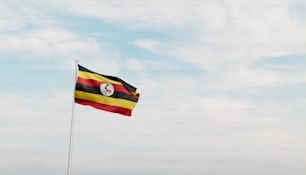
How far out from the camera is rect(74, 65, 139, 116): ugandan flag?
29.2 metres

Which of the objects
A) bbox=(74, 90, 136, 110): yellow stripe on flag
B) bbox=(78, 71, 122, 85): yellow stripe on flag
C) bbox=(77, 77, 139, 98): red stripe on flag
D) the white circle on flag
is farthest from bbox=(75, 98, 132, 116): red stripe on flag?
bbox=(78, 71, 122, 85): yellow stripe on flag

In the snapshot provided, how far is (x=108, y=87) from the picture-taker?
30.1 metres

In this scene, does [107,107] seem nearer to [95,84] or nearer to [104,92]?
[104,92]

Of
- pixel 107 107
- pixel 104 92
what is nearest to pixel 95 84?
pixel 104 92

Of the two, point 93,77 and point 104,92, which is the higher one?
point 93,77

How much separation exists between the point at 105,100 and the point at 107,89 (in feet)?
2.03

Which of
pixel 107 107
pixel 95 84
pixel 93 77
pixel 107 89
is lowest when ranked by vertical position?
pixel 107 107

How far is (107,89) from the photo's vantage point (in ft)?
98.4

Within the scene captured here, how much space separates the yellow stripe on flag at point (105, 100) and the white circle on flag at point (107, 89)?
0.22 metres

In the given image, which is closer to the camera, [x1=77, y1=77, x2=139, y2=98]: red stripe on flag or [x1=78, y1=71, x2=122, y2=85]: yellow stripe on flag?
[x1=77, y1=77, x2=139, y2=98]: red stripe on flag

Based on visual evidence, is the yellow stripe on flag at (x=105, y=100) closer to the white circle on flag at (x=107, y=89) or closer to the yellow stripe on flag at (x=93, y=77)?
the white circle on flag at (x=107, y=89)

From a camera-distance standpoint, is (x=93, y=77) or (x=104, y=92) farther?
(x=104, y=92)

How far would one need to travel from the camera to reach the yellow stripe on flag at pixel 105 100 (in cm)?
2912

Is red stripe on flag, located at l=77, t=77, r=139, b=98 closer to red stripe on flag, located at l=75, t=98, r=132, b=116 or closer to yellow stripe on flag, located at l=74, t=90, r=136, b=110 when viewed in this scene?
yellow stripe on flag, located at l=74, t=90, r=136, b=110
